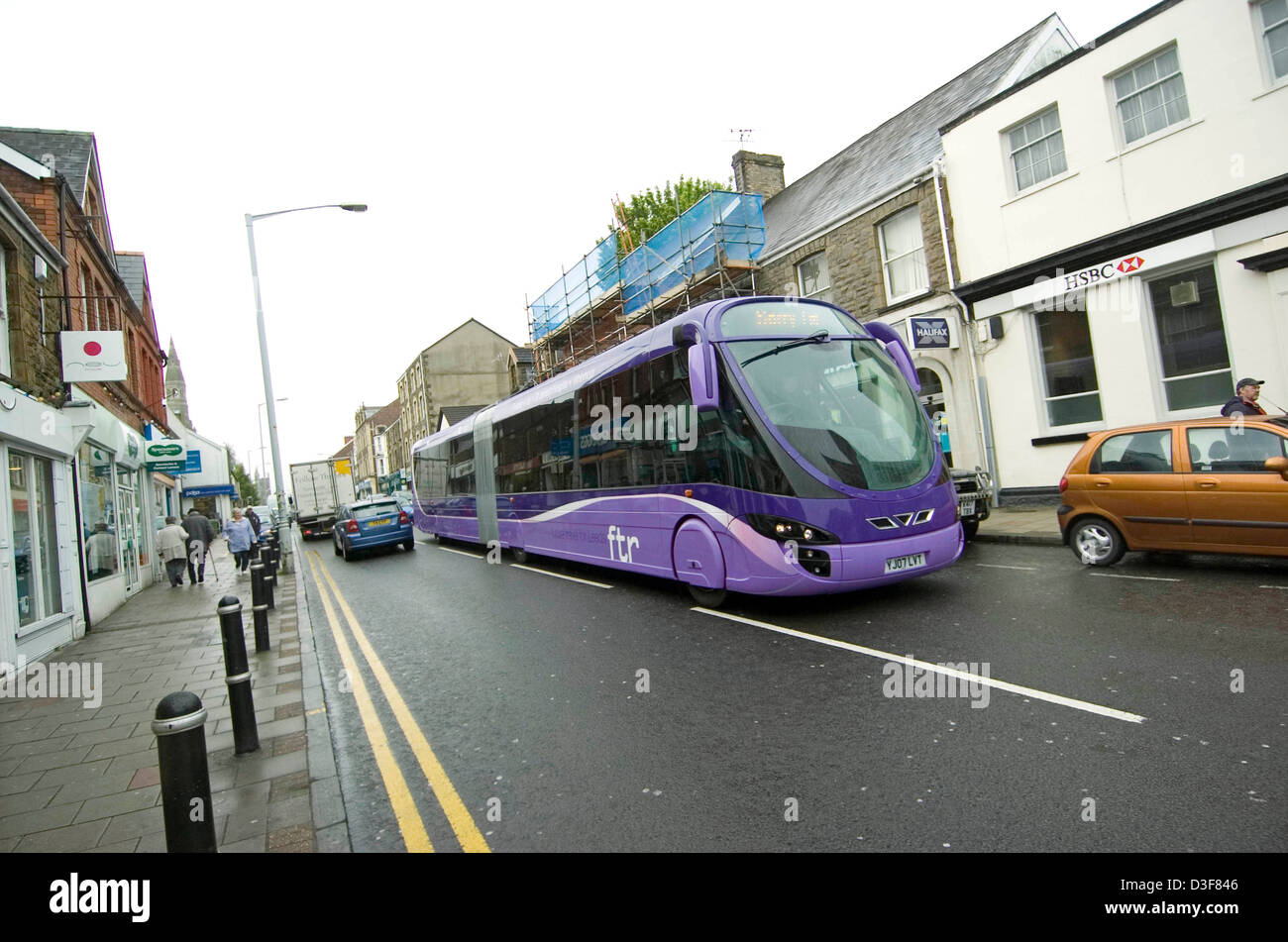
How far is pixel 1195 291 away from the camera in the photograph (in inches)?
443

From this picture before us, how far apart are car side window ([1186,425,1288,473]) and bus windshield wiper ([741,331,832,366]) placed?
3.99 metres

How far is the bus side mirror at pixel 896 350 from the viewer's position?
304 inches

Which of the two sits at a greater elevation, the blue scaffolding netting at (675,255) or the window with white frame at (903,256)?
the blue scaffolding netting at (675,255)

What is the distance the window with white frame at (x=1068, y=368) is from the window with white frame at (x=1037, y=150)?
2654mm

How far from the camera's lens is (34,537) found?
877cm

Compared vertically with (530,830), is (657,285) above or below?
above

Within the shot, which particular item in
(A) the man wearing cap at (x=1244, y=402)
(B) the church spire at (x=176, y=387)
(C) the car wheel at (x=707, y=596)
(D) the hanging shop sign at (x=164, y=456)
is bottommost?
(C) the car wheel at (x=707, y=596)

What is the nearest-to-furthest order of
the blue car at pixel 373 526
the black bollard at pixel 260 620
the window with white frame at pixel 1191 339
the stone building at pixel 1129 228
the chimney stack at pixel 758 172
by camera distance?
the black bollard at pixel 260 620 < the stone building at pixel 1129 228 < the window with white frame at pixel 1191 339 < the blue car at pixel 373 526 < the chimney stack at pixel 758 172

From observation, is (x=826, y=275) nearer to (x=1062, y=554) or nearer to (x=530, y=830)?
(x=1062, y=554)

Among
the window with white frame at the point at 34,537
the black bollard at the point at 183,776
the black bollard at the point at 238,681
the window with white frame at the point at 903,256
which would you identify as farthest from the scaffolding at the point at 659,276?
the black bollard at the point at 183,776

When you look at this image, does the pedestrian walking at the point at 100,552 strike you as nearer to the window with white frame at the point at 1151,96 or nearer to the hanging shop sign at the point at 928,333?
the hanging shop sign at the point at 928,333
